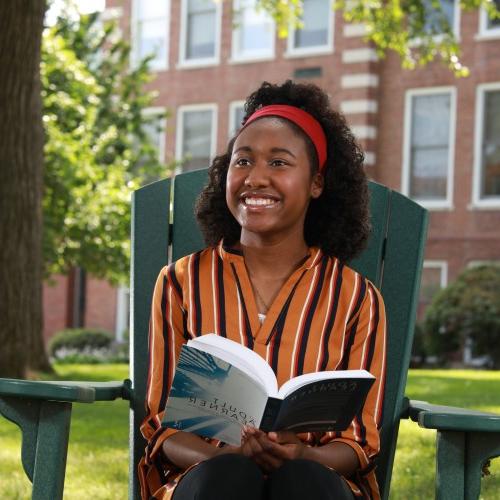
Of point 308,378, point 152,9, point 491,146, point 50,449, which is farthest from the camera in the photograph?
point 152,9

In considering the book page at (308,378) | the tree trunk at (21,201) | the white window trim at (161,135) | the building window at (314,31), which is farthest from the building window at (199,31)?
the book page at (308,378)

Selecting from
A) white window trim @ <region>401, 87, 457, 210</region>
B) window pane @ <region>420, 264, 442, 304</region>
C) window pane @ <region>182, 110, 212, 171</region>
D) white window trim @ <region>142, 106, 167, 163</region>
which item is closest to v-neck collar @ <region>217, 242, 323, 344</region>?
white window trim @ <region>401, 87, 457, 210</region>

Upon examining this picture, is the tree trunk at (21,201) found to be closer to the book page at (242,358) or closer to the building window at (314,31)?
the book page at (242,358)

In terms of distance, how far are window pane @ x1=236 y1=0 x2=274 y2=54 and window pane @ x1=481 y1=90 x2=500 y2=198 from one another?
4035 mm

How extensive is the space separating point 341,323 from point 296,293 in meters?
0.13

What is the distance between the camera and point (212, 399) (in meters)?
2.26

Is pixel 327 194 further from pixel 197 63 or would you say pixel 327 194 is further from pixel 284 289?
pixel 197 63

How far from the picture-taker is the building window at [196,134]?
19.6 metres

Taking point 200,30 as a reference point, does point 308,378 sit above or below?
below

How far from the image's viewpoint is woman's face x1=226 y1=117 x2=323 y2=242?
8.51 feet

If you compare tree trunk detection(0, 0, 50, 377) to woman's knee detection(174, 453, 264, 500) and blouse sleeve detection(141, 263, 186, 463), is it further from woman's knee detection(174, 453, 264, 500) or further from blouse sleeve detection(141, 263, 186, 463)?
woman's knee detection(174, 453, 264, 500)

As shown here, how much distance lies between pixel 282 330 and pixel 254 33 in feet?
56.9

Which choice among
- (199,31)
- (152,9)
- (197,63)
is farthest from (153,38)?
(197,63)

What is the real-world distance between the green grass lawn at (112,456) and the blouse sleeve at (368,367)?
175 centimetres
